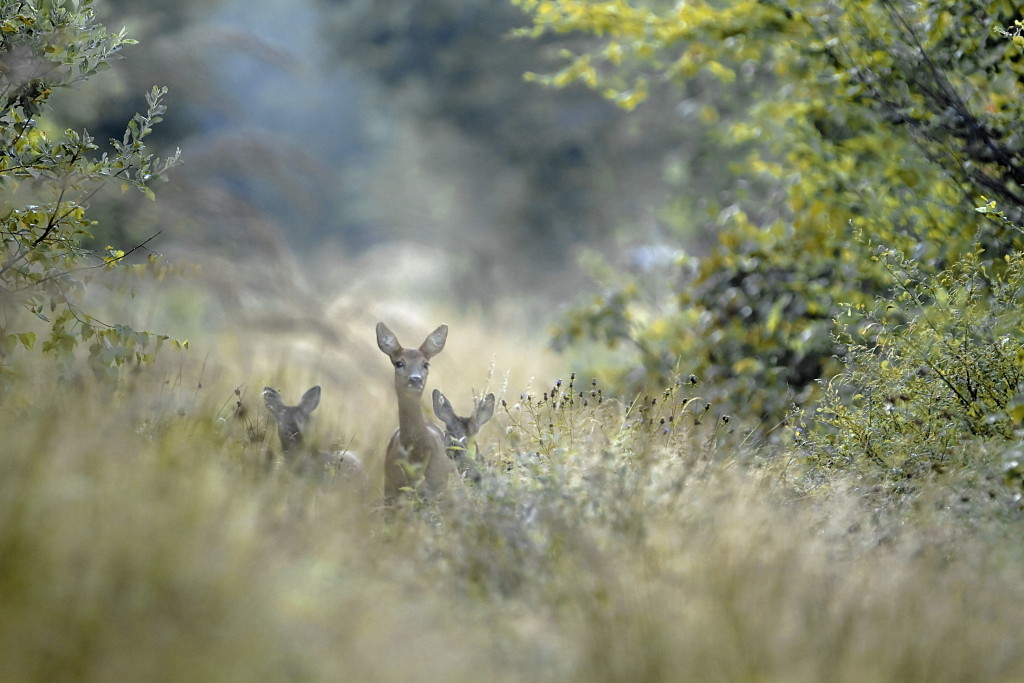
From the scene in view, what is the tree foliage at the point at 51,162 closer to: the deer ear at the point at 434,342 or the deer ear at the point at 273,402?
the deer ear at the point at 273,402

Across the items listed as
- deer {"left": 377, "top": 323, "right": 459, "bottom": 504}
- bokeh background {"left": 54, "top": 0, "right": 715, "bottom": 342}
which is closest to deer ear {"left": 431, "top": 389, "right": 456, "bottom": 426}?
deer {"left": 377, "top": 323, "right": 459, "bottom": 504}

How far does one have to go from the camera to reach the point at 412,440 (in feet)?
16.8

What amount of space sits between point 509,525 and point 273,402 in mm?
1774

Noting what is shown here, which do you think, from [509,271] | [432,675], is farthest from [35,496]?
[509,271]

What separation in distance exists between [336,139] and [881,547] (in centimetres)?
4886

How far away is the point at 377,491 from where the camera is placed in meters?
5.47

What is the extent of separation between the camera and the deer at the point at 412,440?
198 inches

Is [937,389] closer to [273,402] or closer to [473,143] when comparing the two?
[273,402]

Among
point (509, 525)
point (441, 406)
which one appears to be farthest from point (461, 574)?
point (441, 406)

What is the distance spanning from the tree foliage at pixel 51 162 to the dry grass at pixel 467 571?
0.91ft

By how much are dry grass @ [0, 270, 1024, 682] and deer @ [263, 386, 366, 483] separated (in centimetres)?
43

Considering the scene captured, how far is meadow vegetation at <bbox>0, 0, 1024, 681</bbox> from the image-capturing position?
2.87 m

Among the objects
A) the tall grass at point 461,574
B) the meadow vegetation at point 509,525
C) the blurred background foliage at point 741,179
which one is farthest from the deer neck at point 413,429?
the blurred background foliage at point 741,179

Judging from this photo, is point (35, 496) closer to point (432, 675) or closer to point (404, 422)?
point (432, 675)
